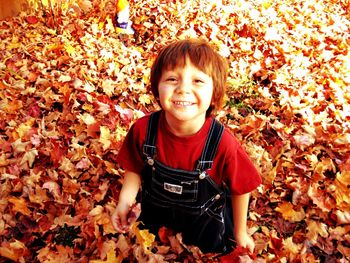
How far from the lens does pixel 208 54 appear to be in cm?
166

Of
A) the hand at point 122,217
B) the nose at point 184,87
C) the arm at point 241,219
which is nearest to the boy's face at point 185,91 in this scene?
the nose at point 184,87

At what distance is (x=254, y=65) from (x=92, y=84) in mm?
1868

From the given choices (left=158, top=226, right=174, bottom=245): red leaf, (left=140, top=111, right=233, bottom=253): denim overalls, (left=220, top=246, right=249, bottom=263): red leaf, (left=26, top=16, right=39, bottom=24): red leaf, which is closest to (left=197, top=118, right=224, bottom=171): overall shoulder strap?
(left=140, top=111, right=233, bottom=253): denim overalls

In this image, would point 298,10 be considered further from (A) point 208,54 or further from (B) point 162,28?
(A) point 208,54

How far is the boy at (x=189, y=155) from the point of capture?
162 cm

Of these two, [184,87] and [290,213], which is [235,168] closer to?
[184,87]

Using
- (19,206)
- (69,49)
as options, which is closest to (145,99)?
(69,49)

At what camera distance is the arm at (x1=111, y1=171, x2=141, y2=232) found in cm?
198

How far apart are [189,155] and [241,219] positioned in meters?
0.54

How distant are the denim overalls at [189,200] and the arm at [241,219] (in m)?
0.08

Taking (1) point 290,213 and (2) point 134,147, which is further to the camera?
(1) point 290,213

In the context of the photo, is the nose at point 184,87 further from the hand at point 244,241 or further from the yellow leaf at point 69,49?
the yellow leaf at point 69,49

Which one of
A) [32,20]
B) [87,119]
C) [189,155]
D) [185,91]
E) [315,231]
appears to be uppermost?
[32,20]

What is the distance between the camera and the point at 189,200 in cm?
188
